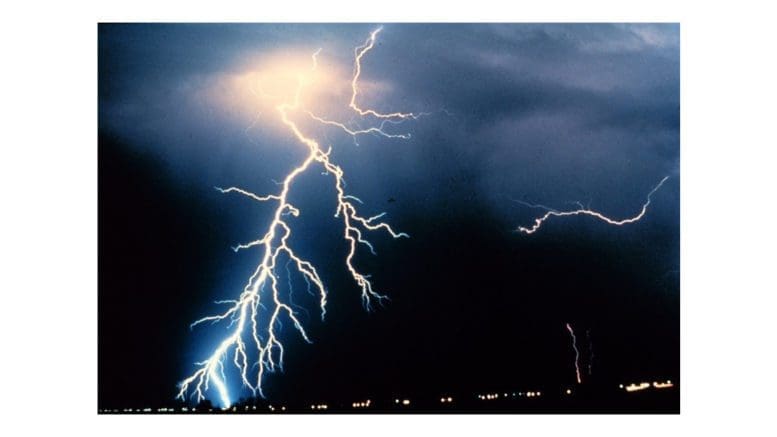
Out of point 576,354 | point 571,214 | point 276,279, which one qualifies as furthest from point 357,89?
point 576,354

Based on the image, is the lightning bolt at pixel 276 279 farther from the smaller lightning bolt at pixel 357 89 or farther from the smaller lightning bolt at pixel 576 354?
the smaller lightning bolt at pixel 576 354

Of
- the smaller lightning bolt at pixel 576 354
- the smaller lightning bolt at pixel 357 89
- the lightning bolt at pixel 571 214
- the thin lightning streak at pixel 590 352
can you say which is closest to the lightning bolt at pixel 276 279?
the smaller lightning bolt at pixel 357 89

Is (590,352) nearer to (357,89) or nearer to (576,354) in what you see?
(576,354)

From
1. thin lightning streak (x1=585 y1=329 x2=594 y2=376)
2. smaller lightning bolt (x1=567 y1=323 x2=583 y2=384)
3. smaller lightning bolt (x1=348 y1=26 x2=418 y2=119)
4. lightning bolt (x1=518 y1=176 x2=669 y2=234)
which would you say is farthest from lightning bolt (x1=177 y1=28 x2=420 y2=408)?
thin lightning streak (x1=585 y1=329 x2=594 y2=376)

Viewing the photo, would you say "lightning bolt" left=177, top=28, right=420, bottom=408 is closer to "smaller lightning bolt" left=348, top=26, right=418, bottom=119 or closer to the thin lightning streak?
"smaller lightning bolt" left=348, top=26, right=418, bottom=119

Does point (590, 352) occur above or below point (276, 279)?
below

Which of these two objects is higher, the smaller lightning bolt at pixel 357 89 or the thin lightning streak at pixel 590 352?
the smaller lightning bolt at pixel 357 89

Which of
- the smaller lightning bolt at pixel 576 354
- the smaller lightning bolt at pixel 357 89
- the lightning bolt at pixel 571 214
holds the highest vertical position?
the smaller lightning bolt at pixel 357 89

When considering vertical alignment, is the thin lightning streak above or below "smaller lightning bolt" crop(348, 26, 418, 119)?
below
